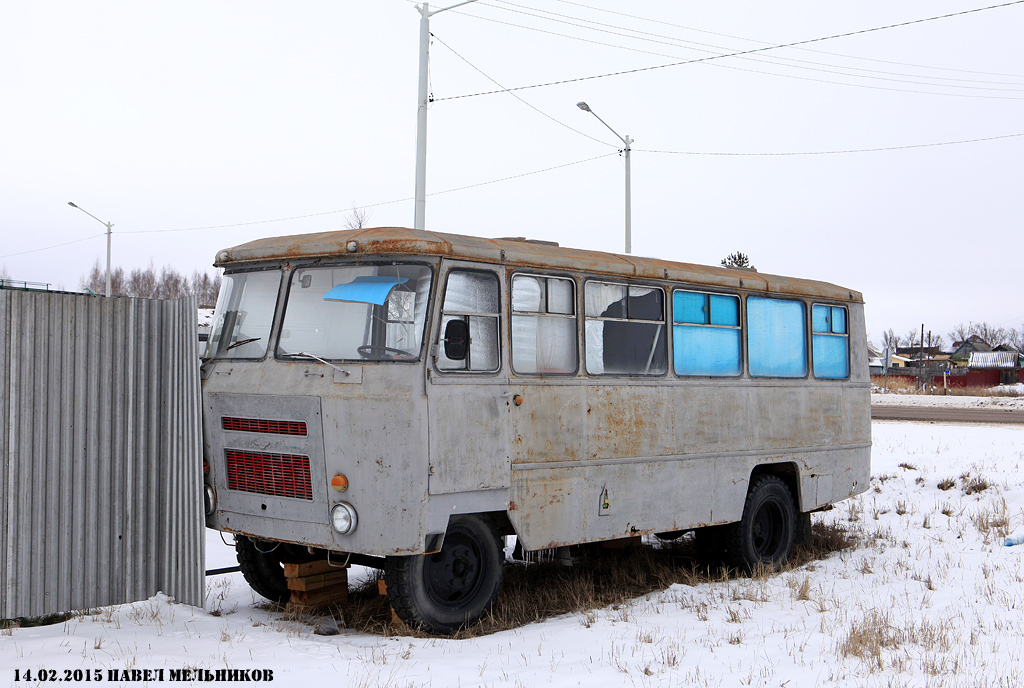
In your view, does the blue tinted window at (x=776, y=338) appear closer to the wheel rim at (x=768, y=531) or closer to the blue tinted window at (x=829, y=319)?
the blue tinted window at (x=829, y=319)

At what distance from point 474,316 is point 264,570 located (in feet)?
9.85

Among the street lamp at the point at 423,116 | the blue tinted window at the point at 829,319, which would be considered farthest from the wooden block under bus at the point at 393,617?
the street lamp at the point at 423,116

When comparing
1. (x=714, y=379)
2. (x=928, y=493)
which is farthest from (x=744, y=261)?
(x=714, y=379)

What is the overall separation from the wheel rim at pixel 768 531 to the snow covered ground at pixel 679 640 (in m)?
0.50

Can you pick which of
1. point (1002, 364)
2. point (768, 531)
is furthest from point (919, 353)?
point (768, 531)

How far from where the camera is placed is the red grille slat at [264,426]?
6562 millimetres

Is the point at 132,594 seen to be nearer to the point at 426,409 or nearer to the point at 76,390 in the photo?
the point at 76,390

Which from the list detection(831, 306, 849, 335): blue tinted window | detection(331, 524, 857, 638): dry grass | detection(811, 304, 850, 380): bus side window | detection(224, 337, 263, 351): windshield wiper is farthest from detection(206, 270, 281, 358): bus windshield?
detection(831, 306, 849, 335): blue tinted window

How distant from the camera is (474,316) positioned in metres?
6.85

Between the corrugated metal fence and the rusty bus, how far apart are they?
301mm

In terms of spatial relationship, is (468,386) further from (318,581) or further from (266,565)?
(266,565)

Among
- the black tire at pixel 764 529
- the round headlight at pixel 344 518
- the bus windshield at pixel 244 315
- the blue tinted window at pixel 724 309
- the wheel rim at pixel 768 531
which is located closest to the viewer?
the round headlight at pixel 344 518

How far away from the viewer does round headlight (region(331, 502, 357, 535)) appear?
6.34m

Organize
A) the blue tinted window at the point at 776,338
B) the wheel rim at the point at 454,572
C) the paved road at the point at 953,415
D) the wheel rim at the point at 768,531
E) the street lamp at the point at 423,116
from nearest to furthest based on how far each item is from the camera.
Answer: the wheel rim at the point at 454,572 → the blue tinted window at the point at 776,338 → the wheel rim at the point at 768,531 → the street lamp at the point at 423,116 → the paved road at the point at 953,415
